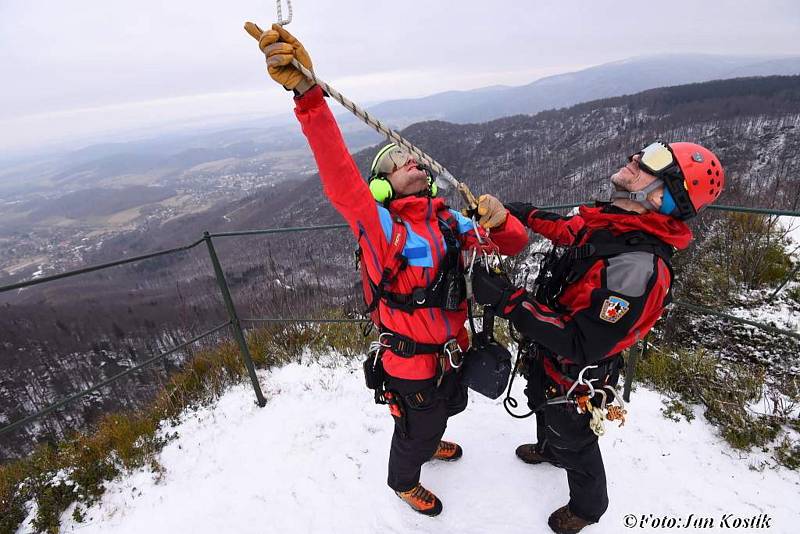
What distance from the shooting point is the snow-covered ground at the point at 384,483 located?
261cm

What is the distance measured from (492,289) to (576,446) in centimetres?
108

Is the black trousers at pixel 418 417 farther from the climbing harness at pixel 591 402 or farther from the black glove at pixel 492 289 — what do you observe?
the black glove at pixel 492 289

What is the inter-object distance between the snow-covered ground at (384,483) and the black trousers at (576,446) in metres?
0.40

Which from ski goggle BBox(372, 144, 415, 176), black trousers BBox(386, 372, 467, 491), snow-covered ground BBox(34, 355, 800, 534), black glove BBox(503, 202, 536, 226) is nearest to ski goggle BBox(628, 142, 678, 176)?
black glove BBox(503, 202, 536, 226)

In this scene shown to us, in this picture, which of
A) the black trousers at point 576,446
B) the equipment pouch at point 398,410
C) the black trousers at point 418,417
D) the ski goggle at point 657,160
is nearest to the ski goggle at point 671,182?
the ski goggle at point 657,160

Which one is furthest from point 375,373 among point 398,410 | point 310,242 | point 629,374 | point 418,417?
point 310,242

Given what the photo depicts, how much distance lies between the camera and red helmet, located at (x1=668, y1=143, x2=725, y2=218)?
1.69 meters

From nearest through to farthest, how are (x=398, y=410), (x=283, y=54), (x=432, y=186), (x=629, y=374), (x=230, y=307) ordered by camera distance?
1. (x=283, y=54)
2. (x=432, y=186)
3. (x=398, y=410)
4. (x=629, y=374)
5. (x=230, y=307)

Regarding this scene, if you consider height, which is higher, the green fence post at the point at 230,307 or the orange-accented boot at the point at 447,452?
the green fence post at the point at 230,307

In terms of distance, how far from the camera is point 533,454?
9.58 ft

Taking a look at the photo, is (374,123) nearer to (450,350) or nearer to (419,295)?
(419,295)

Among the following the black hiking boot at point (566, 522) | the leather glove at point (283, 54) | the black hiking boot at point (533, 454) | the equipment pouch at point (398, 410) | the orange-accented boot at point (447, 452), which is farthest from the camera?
the orange-accented boot at point (447, 452)

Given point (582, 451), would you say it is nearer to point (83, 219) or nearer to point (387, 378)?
point (387, 378)

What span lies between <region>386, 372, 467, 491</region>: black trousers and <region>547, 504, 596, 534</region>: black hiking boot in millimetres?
938
